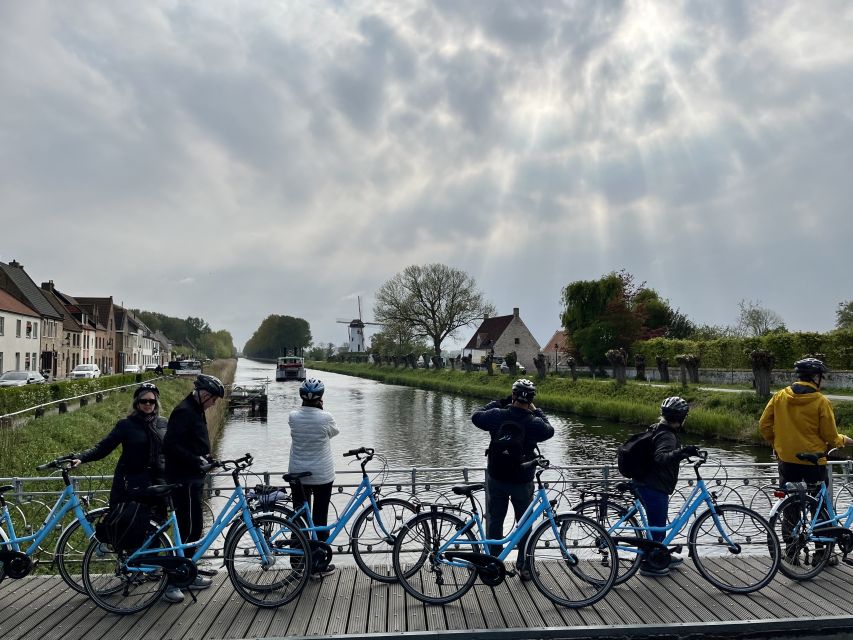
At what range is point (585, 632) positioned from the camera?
16.7 feet

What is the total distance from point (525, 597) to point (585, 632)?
0.74m

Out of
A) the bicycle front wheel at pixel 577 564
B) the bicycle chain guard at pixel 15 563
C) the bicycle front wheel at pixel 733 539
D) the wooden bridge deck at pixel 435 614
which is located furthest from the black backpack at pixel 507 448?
the bicycle chain guard at pixel 15 563

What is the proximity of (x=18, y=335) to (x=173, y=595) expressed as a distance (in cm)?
5022

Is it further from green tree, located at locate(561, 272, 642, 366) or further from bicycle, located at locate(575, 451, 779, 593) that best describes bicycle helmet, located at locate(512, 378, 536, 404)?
green tree, located at locate(561, 272, 642, 366)

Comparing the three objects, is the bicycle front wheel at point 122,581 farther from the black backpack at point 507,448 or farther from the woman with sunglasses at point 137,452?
the black backpack at point 507,448

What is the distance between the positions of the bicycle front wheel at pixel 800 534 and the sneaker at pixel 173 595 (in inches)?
218

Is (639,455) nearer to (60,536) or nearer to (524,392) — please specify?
(524,392)

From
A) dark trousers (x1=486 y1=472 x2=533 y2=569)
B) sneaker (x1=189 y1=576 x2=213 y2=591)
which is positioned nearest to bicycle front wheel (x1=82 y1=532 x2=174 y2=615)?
sneaker (x1=189 y1=576 x2=213 y2=591)

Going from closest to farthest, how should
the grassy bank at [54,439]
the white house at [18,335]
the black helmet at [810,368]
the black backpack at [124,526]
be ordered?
the black backpack at [124,526] → the black helmet at [810,368] → the grassy bank at [54,439] → the white house at [18,335]

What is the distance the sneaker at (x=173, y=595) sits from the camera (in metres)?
5.63

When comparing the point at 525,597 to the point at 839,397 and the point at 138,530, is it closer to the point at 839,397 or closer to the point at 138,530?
the point at 138,530

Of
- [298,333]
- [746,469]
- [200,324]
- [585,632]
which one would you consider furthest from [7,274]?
[200,324]

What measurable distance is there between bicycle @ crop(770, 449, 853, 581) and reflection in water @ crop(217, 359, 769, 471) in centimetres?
1498

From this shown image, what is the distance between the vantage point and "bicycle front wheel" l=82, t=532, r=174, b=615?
18.0ft
